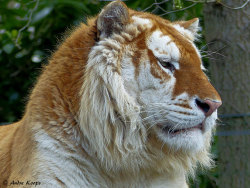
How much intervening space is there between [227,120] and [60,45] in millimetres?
1707

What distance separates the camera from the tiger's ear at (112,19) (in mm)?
3344

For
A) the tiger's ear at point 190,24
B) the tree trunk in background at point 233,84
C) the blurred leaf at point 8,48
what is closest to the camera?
the tiger's ear at point 190,24

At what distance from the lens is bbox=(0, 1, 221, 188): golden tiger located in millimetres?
3266

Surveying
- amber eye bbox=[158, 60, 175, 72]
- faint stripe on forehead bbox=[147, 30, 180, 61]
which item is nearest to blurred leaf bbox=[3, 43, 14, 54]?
faint stripe on forehead bbox=[147, 30, 180, 61]

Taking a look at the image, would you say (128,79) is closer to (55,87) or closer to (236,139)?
(55,87)

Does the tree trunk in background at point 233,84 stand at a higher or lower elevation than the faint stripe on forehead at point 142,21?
lower

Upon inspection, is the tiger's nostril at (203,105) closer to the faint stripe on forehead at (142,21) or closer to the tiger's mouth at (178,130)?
the tiger's mouth at (178,130)

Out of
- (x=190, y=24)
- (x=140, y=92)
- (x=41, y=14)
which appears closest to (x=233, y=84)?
(x=190, y=24)

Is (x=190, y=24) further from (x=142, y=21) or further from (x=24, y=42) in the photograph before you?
(x=24, y=42)

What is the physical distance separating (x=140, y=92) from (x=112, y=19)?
581mm

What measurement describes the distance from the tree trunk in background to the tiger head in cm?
100

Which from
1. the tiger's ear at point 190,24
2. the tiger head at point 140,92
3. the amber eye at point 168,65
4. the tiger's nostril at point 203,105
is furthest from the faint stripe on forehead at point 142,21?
the tiger's nostril at point 203,105

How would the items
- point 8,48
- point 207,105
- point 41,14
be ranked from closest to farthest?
1. point 207,105
2. point 41,14
3. point 8,48

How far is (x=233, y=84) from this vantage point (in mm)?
4316
